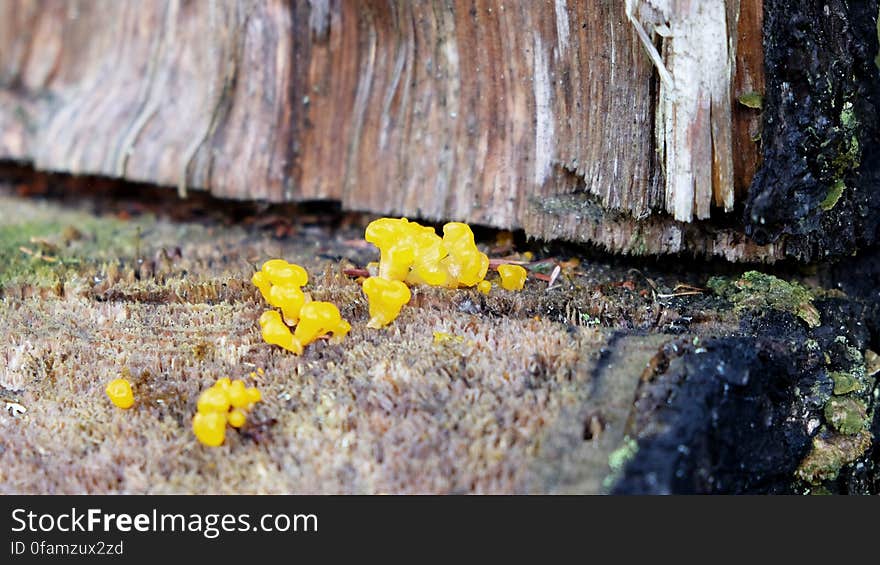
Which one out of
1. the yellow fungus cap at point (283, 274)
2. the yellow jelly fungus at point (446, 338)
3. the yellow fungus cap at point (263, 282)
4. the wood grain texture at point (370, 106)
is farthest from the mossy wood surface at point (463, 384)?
the wood grain texture at point (370, 106)

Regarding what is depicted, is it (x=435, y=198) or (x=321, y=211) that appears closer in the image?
(x=435, y=198)

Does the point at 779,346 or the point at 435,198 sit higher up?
the point at 435,198

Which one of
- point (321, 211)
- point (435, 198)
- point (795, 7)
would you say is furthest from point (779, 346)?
point (321, 211)

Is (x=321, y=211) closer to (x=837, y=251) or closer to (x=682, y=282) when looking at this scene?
(x=682, y=282)

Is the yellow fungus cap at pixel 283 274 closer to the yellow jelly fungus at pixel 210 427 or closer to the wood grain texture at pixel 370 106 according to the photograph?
the yellow jelly fungus at pixel 210 427

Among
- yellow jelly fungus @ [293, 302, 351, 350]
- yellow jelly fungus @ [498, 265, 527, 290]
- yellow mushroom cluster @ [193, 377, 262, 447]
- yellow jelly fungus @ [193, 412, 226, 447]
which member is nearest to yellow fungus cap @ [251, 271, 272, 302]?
yellow jelly fungus @ [293, 302, 351, 350]

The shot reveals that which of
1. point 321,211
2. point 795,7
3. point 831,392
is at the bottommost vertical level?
point 831,392

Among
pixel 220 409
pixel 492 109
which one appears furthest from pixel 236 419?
pixel 492 109
